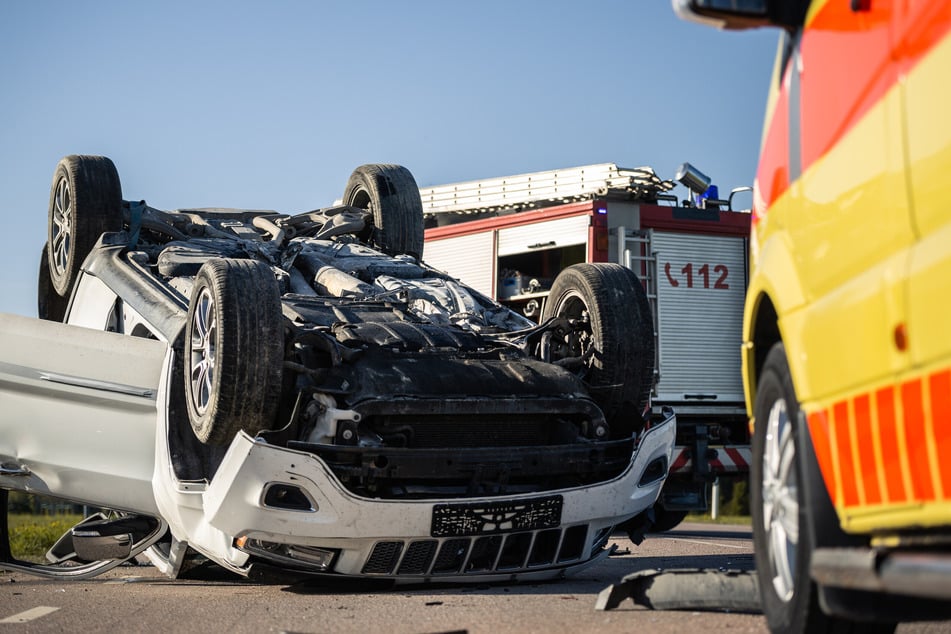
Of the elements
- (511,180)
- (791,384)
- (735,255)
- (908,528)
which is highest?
(511,180)

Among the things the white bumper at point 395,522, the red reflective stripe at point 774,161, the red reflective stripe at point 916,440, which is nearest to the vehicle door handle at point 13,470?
the white bumper at point 395,522

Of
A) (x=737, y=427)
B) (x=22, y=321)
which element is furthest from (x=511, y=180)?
(x=22, y=321)

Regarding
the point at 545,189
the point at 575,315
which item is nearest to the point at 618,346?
the point at 575,315

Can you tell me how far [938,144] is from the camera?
243 cm

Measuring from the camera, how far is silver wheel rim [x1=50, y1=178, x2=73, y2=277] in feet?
27.2

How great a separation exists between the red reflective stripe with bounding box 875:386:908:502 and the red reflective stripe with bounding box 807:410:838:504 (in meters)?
0.32

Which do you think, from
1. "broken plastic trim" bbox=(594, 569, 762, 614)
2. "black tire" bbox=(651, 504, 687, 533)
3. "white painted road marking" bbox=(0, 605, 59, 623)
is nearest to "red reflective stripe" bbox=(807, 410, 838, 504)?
"broken plastic trim" bbox=(594, 569, 762, 614)

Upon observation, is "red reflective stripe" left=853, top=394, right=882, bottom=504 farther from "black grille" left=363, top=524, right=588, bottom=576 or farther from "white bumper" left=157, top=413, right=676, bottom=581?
"black grille" left=363, top=524, right=588, bottom=576

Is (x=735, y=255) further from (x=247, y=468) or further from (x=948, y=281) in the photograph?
(x=948, y=281)

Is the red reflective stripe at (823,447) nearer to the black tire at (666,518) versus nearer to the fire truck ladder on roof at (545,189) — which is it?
the black tire at (666,518)

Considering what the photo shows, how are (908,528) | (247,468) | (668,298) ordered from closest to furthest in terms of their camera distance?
(908,528) < (247,468) < (668,298)

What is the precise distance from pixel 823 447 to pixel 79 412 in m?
4.59

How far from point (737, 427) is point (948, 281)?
29.8 ft

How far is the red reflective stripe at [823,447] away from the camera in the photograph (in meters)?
3.00
